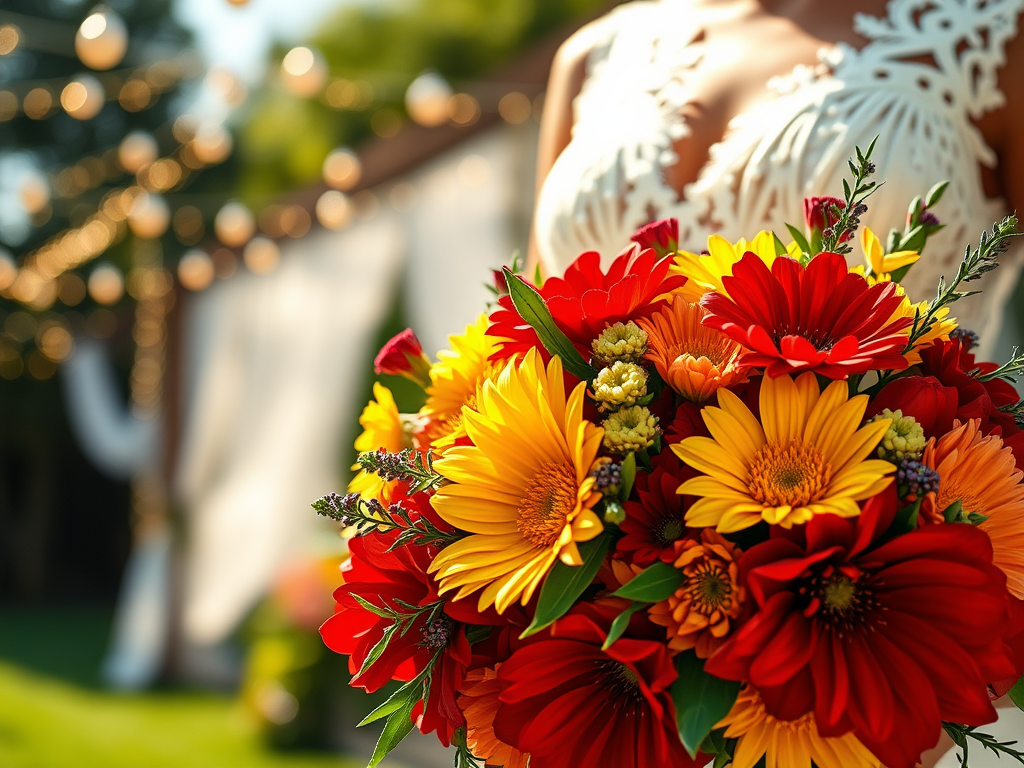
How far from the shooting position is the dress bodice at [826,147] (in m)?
1.21

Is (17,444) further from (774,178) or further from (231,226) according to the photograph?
(774,178)

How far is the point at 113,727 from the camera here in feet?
18.5

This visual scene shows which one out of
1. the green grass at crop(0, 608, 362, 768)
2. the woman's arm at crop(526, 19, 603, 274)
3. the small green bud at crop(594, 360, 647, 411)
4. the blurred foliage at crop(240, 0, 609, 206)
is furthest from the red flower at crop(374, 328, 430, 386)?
the green grass at crop(0, 608, 362, 768)

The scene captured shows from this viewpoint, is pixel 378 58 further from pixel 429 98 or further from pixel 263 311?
pixel 429 98

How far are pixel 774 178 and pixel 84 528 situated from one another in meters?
15.4

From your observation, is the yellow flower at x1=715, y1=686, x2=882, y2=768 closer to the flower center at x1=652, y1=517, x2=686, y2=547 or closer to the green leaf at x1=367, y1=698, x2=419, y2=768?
the flower center at x1=652, y1=517, x2=686, y2=547

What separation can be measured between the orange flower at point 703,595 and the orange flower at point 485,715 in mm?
144

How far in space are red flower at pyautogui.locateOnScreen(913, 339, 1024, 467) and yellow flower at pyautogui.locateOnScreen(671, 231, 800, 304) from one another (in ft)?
0.45

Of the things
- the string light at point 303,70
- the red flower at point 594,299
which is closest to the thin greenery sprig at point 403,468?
the red flower at point 594,299

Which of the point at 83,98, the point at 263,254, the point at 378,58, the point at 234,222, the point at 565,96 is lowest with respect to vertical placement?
the point at 263,254

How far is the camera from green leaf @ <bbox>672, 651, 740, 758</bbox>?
1.90 feet

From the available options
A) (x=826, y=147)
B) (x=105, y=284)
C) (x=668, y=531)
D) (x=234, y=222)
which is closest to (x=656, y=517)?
(x=668, y=531)

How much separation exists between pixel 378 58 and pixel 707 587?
7785 millimetres

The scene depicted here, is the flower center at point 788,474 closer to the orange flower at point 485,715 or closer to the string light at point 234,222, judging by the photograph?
the orange flower at point 485,715
